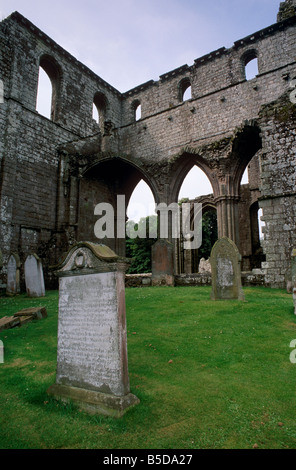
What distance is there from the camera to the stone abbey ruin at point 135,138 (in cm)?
1223

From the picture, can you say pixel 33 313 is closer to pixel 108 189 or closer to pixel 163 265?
pixel 163 265

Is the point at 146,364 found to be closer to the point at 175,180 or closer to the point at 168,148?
the point at 175,180

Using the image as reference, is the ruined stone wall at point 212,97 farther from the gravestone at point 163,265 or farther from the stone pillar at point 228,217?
the gravestone at point 163,265

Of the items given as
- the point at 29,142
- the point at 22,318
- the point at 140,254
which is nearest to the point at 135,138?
the point at 29,142

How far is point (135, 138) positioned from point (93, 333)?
15639 mm

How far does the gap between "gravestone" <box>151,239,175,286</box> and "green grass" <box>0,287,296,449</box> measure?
5.09m

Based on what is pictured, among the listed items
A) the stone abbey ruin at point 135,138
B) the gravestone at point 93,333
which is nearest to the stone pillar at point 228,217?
the stone abbey ruin at point 135,138

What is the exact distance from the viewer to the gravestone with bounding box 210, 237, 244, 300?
22.0ft

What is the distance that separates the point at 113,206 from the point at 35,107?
6.75 meters

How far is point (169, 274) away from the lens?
414 inches

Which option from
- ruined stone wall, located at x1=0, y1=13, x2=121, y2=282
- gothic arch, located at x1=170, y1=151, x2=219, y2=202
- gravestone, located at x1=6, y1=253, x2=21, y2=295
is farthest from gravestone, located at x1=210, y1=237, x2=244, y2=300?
ruined stone wall, located at x1=0, y1=13, x2=121, y2=282

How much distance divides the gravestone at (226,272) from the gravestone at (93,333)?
426 centimetres

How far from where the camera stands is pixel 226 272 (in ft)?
22.4
